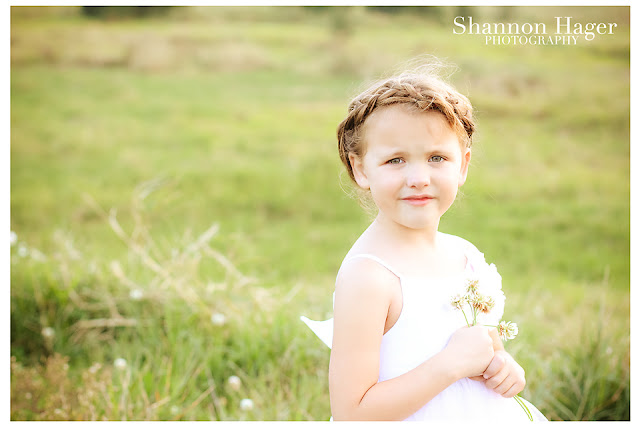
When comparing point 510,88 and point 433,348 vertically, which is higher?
point 510,88

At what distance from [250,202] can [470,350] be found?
5190mm

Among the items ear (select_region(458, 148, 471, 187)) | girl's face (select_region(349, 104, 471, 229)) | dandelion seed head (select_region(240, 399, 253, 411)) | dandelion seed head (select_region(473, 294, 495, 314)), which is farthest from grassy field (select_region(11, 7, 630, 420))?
dandelion seed head (select_region(473, 294, 495, 314))

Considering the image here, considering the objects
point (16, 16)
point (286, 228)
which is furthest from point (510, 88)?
point (16, 16)

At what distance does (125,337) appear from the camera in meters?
3.18

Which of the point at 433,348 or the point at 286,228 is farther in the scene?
the point at 286,228

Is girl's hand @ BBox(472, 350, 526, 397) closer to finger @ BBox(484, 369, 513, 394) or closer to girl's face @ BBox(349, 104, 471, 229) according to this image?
finger @ BBox(484, 369, 513, 394)

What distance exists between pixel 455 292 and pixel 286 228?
4658 millimetres

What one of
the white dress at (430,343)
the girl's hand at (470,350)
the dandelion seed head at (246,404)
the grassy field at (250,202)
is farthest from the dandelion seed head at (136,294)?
the girl's hand at (470,350)

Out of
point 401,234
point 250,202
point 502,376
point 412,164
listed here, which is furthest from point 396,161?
point 250,202

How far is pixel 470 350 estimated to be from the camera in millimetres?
1396

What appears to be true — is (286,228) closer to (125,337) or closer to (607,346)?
(125,337)

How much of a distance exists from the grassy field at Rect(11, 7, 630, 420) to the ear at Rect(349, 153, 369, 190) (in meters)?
0.40

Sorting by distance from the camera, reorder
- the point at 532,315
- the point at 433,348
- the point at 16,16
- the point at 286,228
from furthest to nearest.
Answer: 1. the point at 16,16
2. the point at 286,228
3. the point at 532,315
4. the point at 433,348

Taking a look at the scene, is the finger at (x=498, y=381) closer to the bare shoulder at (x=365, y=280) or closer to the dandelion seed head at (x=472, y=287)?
the dandelion seed head at (x=472, y=287)
